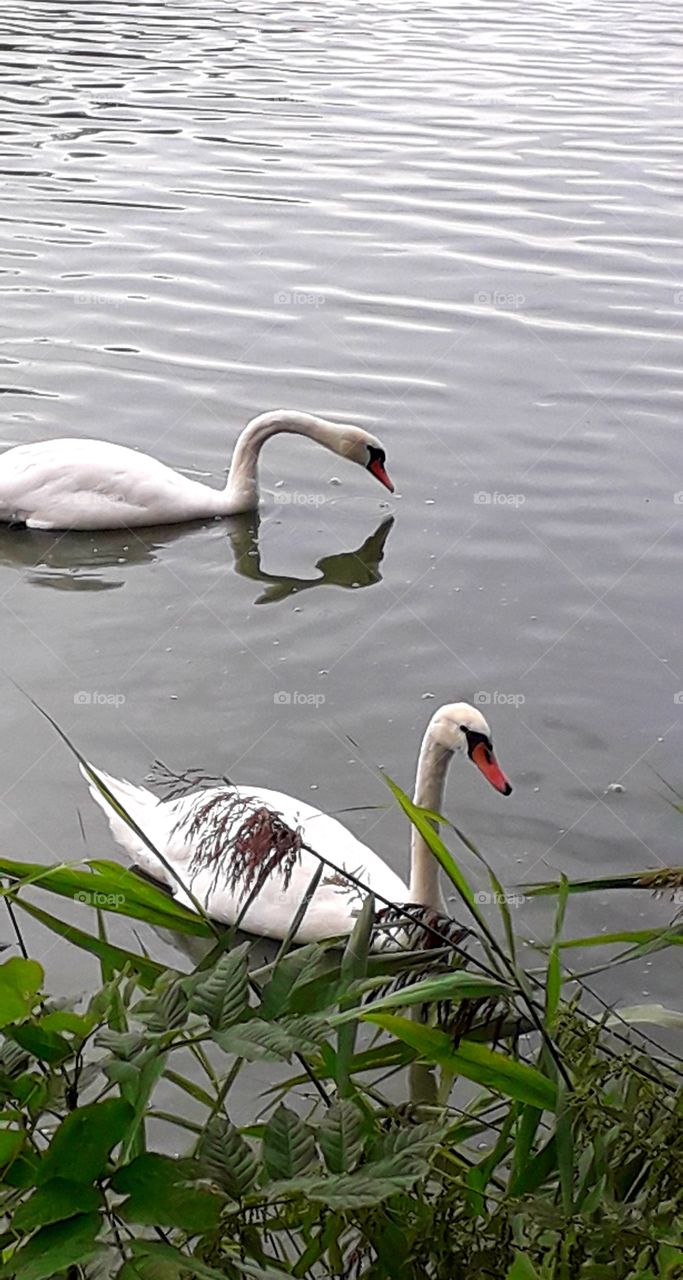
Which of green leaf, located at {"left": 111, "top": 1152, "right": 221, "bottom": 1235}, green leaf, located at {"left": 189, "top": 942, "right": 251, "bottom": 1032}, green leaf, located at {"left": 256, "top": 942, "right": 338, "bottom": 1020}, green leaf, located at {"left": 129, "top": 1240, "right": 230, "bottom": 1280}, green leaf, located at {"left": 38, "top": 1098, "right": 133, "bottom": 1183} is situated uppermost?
green leaf, located at {"left": 189, "top": 942, "right": 251, "bottom": 1032}

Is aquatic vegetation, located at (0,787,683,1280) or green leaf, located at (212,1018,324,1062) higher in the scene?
green leaf, located at (212,1018,324,1062)

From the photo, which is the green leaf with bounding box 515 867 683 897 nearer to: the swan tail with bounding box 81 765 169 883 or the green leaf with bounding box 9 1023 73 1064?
the green leaf with bounding box 9 1023 73 1064

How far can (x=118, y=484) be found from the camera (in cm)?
A: 686

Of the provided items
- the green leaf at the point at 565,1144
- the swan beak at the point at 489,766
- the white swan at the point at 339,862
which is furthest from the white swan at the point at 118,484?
the green leaf at the point at 565,1144

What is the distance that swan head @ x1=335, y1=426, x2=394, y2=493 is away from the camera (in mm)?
7062

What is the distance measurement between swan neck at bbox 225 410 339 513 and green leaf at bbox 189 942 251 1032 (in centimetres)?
560

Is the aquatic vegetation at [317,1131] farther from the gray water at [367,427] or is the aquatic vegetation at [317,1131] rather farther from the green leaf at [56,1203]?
the gray water at [367,427]

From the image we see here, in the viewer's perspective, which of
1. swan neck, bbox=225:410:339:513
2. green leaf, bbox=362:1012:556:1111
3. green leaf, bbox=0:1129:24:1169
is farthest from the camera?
swan neck, bbox=225:410:339:513

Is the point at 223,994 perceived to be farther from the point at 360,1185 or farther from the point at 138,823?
the point at 138,823

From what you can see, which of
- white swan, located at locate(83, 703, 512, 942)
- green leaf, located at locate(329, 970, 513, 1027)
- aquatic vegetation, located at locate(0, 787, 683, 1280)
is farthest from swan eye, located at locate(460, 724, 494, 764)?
green leaf, located at locate(329, 970, 513, 1027)

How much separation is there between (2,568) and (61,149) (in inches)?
252

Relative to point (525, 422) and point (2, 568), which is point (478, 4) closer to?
point (525, 422)

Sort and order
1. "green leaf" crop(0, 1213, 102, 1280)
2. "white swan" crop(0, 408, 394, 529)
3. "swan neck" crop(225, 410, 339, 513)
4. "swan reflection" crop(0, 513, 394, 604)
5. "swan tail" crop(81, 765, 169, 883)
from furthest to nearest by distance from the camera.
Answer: "swan neck" crop(225, 410, 339, 513) → "white swan" crop(0, 408, 394, 529) → "swan reflection" crop(0, 513, 394, 604) → "swan tail" crop(81, 765, 169, 883) → "green leaf" crop(0, 1213, 102, 1280)

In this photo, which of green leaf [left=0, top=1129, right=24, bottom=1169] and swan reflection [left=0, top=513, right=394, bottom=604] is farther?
swan reflection [left=0, top=513, right=394, bottom=604]
